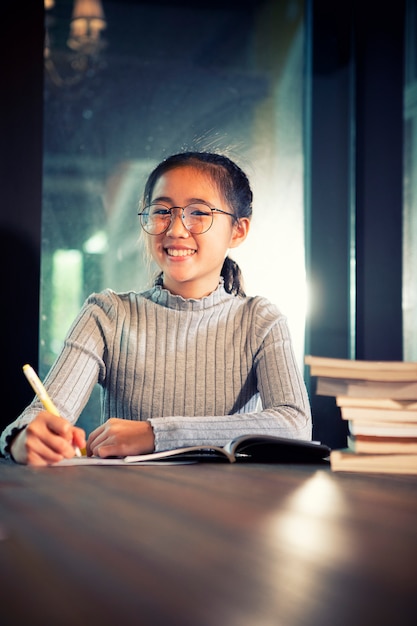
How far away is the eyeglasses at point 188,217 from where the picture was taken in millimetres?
1680

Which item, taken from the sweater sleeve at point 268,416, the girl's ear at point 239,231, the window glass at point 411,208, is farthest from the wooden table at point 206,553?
the window glass at point 411,208

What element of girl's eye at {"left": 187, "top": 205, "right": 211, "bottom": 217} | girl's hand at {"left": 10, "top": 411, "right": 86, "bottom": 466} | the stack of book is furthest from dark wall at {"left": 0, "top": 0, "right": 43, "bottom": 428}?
the stack of book

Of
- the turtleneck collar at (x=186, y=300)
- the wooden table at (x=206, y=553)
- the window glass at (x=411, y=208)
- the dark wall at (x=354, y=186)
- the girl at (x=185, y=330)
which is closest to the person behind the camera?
the wooden table at (x=206, y=553)

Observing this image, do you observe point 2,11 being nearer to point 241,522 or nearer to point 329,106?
point 329,106

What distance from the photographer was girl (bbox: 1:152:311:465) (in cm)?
162

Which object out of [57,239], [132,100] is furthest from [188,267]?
[132,100]

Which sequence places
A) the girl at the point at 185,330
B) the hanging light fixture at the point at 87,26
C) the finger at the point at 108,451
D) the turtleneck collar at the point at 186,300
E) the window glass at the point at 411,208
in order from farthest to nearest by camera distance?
the window glass at the point at 411,208 < the hanging light fixture at the point at 87,26 < the turtleneck collar at the point at 186,300 < the girl at the point at 185,330 < the finger at the point at 108,451

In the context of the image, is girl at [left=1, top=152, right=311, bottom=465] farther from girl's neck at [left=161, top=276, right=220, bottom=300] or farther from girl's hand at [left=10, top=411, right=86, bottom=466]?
girl's hand at [left=10, top=411, right=86, bottom=466]

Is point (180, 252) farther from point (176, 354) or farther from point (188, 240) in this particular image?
point (176, 354)

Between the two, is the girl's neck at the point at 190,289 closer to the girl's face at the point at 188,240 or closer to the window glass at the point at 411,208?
the girl's face at the point at 188,240

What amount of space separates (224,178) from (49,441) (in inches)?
37.1

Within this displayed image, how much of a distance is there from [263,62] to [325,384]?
155cm

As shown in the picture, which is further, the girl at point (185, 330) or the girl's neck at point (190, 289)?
the girl's neck at point (190, 289)

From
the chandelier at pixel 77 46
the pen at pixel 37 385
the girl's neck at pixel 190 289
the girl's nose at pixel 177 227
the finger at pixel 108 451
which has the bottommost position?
the finger at pixel 108 451
